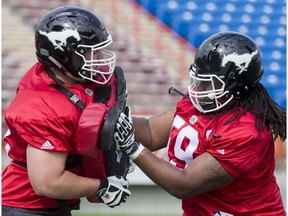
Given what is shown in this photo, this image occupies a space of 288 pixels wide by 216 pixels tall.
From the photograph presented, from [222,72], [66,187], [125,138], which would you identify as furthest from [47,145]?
[222,72]

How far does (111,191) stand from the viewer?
3197 mm

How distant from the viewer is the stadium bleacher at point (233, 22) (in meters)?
8.84

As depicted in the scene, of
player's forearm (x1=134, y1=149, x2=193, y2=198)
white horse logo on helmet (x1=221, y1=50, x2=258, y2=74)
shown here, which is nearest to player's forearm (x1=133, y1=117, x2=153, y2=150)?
player's forearm (x1=134, y1=149, x2=193, y2=198)

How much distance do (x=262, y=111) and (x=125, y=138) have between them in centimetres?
72

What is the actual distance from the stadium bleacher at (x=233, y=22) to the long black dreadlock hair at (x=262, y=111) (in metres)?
5.22

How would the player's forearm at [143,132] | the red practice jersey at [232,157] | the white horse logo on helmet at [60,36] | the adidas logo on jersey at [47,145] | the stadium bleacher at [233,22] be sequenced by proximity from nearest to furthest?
the adidas logo on jersey at [47,145]
the white horse logo on helmet at [60,36]
the red practice jersey at [232,157]
the player's forearm at [143,132]
the stadium bleacher at [233,22]

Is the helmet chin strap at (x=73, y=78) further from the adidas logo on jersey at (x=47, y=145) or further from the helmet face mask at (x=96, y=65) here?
the adidas logo on jersey at (x=47, y=145)

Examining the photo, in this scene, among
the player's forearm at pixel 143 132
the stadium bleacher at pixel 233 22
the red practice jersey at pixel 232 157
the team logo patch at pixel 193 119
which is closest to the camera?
the red practice jersey at pixel 232 157

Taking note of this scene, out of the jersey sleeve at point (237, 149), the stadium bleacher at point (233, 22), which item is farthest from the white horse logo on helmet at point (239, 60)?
the stadium bleacher at point (233, 22)

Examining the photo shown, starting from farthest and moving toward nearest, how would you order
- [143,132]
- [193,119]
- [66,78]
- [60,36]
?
1. [143,132]
2. [193,119]
3. [66,78]
4. [60,36]

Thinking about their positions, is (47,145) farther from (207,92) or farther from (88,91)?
(207,92)

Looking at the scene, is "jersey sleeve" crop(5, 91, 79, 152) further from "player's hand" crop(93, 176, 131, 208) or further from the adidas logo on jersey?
"player's hand" crop(93, 176, 131, 208)

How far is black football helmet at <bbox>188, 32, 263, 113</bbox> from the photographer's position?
335 cm

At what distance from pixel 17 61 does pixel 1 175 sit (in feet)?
14.7
